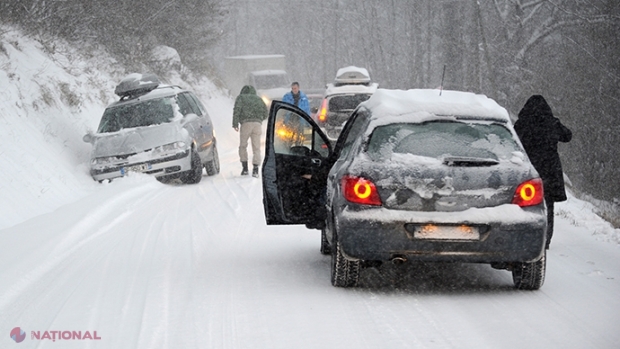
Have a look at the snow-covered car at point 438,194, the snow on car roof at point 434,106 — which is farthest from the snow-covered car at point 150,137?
the snow-covered car at point 438,194

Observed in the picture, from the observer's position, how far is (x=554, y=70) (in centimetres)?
3412

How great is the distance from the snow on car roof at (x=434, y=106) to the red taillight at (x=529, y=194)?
2.19 ft

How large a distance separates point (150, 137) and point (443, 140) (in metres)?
10.2

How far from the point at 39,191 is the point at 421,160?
27.0 feet

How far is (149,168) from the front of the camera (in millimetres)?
16219

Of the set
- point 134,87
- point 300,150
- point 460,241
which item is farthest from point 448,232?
point 134,87

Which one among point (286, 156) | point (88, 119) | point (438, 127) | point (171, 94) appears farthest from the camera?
point (88, 119)

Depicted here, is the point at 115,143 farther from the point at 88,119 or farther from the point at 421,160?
the point at 421,160

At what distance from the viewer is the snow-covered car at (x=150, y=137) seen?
53.4ft

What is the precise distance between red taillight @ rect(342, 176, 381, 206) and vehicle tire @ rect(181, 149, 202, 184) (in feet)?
32.7

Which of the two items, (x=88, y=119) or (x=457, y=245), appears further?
(x=88, y=119)

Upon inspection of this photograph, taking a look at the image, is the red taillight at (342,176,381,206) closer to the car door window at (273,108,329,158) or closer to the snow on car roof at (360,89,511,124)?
the snow on car roof at (360,89,511,124)

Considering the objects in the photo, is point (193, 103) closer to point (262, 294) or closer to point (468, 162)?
point (262, 294)

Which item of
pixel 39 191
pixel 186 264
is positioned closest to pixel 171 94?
pixel 39 191
